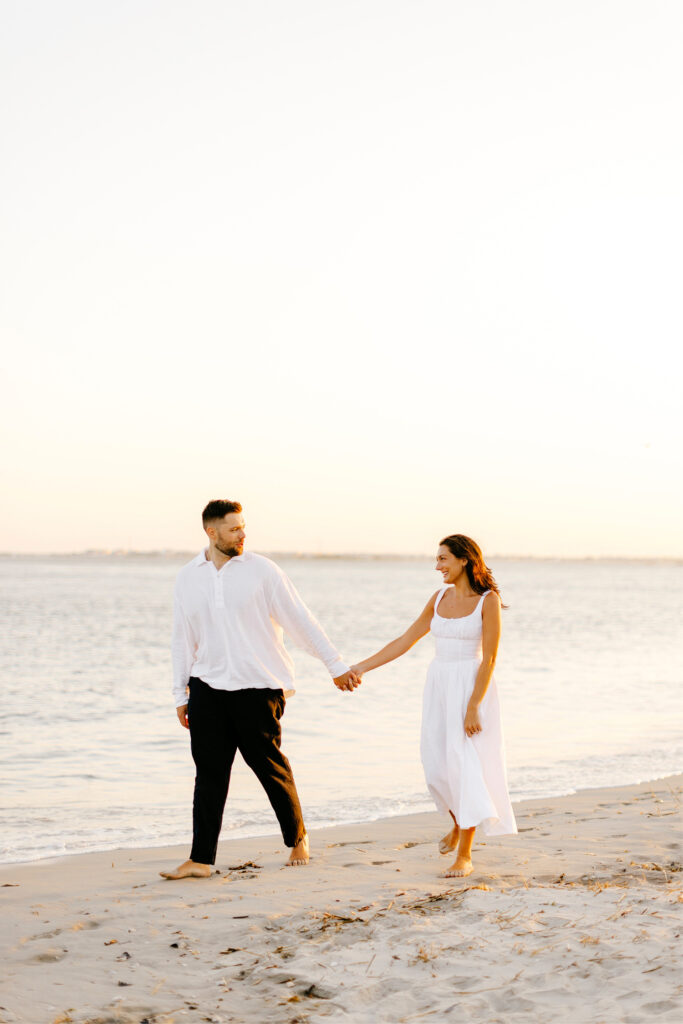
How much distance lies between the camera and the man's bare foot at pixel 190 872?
216 inches

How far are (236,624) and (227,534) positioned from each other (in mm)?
493

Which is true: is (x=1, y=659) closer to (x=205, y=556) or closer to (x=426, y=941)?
(x=205, y=556)

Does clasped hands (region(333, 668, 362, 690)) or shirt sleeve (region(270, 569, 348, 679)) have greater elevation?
shirt sleeve (region(270, 569, 348, 679))

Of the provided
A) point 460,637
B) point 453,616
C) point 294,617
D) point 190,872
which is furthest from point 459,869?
point 294,617

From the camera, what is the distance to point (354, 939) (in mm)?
4141

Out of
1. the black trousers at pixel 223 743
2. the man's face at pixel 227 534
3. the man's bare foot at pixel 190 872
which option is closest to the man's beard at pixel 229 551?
the man's face at pixel 227 534

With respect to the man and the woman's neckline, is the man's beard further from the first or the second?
the woman's neckline

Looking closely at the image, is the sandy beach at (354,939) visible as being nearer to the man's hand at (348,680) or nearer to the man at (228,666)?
the man at (228,666)

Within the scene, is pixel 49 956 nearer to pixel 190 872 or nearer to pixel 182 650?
pixel 190 872

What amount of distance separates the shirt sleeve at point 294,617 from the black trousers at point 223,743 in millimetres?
349

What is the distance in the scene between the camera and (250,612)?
557cm

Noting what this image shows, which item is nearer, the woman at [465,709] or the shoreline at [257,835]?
the woman at [465,709]

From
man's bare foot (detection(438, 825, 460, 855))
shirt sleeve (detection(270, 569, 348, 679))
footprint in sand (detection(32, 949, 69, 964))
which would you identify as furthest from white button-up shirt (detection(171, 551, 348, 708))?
footprint in sand (detection(32, 949, 69, 964))

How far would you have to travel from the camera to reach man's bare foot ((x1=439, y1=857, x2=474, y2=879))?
5332 mm
